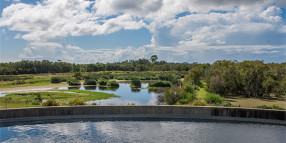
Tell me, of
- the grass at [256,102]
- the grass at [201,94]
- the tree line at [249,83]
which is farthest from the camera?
the tree line at [249,83]

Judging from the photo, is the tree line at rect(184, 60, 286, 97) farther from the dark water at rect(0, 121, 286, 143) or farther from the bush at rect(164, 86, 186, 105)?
the dark water at rect(0, 121, 286, 143)

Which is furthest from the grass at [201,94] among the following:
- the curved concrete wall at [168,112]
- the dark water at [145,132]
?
the dark water at [145,132]

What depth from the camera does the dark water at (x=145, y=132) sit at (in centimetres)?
1454

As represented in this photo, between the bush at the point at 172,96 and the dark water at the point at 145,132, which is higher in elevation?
the bush at the point at 172,96

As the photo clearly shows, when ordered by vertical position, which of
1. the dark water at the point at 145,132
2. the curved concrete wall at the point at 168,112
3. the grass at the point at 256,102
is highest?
the curved concrete wall at the point at 168,112

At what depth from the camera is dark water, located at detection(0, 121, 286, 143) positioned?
14.5 metres

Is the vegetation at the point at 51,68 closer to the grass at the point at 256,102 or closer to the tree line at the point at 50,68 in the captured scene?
the tree line at the point at 50,68

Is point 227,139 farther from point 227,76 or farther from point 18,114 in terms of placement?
point 227,76

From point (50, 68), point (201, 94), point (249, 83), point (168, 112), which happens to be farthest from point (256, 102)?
point (50, 68)

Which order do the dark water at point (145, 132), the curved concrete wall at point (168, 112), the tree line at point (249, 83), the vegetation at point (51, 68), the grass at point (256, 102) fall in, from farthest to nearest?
the vegetation at point (51, 68)
the tree line at point (249, 83)
the grass at point (256, 102)
the curved concrete wall at point (168, 112)
the dark water at point (145, 132)

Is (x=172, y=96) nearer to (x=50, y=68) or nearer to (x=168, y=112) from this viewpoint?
(x=168, y=112)

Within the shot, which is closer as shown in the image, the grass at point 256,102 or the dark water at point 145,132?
the dark water at point 145,132

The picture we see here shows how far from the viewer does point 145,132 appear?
52.1ft

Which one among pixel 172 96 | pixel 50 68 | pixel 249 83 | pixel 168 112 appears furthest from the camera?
pixel 50 68
